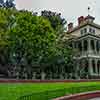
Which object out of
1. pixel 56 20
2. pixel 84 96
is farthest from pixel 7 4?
pixel 84 96

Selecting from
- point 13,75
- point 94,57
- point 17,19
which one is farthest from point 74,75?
point 17,19

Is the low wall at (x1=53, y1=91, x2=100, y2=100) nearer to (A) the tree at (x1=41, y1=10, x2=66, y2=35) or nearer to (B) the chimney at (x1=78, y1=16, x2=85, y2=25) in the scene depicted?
(A) the tree at (x1=41, y1=10, x2=66, y2=35)

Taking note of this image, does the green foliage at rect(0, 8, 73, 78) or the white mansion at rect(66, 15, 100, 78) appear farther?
the white mansion at rect(66, 15, 100, 78)

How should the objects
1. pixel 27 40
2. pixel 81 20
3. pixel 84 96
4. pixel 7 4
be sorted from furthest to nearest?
pixel 81 20
pixel 7 4
pixel 27 40
pixel 84 96

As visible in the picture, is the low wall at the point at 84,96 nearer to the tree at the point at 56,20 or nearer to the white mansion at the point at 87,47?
the white mansion at the point at 87,47

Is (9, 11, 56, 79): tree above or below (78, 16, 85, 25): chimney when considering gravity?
below

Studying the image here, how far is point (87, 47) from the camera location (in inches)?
1859

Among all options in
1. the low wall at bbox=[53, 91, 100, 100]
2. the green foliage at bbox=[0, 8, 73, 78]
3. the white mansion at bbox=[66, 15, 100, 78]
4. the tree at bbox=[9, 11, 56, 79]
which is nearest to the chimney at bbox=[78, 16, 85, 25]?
the white mansion at bbox=[66, 15, 100, 78]

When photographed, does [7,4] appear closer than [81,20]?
Yes

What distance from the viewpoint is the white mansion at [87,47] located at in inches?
1837

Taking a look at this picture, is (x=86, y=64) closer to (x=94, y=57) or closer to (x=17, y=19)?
(x=94, y=57)

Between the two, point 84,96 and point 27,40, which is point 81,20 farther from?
point 84,96

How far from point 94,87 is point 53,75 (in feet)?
63.7

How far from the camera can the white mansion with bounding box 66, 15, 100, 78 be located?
153 ft
